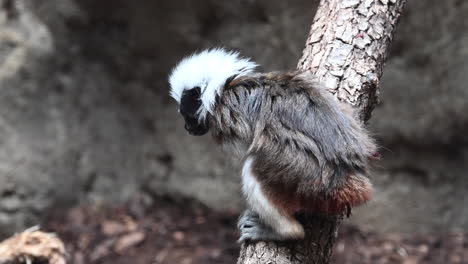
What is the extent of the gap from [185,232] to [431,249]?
2289 millimetres

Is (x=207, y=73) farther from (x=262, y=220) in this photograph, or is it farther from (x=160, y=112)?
(x=160, y=112)

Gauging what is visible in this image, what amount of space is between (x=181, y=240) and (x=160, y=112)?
1.33 meters

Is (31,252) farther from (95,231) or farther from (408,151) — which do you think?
(408,151)

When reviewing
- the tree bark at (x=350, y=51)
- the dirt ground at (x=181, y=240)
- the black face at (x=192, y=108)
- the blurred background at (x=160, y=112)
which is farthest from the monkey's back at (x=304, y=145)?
the dirt ground at (x=181, y=240)

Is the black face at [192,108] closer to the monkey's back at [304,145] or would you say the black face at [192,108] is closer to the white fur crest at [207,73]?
the white fur crest at [207,73]

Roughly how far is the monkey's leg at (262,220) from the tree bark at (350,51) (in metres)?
0.08

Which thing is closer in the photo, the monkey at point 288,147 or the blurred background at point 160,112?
the monkey at point 288,147

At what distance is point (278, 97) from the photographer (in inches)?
114

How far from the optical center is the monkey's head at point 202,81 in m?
3.14

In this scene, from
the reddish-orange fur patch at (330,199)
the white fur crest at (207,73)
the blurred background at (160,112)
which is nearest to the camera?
the reddish-orange fur patch at (330,199)

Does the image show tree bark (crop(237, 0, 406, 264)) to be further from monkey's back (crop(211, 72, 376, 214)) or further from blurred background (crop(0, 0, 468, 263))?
blurred background (crop(0, 0, 468, 263))

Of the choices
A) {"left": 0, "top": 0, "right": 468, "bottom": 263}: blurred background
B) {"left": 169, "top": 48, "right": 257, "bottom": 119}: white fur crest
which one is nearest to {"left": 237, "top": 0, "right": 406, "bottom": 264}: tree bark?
{"left": 169, "top": 48, "right": 257, "bottom": 119}: white fur crest

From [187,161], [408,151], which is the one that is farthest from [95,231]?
[408,151]

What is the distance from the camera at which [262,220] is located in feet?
9.20
